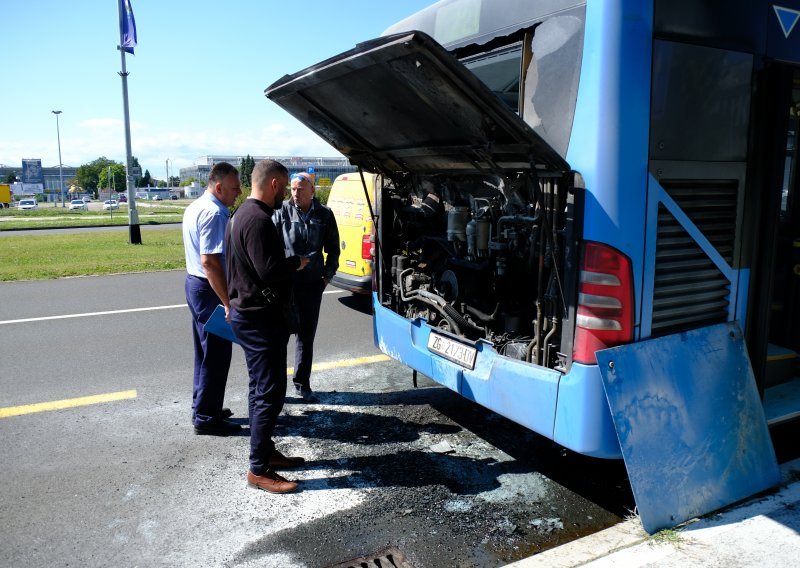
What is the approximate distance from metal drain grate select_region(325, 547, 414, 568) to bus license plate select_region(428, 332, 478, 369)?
4.00 feet

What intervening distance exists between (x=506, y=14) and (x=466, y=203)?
4.13 feet

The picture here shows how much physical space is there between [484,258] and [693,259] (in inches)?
49.8

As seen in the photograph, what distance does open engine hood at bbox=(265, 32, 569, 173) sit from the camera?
283 cm

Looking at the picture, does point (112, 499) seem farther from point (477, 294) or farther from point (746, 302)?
point (746, 302)

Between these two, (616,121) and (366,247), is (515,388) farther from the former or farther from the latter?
(366,247)

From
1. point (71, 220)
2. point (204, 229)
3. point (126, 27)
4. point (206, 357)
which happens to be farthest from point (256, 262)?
point (71, 220)

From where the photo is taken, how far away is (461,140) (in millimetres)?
3521

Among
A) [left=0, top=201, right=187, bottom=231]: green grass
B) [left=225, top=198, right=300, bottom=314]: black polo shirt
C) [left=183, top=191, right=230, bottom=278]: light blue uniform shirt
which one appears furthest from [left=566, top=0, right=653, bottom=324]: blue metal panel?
[left=0, top=201, right=187, bottom=231]: green grass

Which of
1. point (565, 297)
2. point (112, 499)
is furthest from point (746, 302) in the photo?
point (112, 499)

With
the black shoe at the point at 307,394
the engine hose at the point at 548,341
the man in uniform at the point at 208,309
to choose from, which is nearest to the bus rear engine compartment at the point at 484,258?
the engine hose at the point at 548,341

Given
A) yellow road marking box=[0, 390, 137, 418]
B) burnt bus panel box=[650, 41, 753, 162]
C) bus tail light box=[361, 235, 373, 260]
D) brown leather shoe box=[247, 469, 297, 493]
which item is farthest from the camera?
bus tail light box=[361, 235, 373, 260]

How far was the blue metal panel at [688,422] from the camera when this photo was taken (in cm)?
299

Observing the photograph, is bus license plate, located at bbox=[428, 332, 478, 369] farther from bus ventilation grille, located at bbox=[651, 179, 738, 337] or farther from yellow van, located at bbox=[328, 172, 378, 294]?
yellow van, located at bbox=[328, 172, 378, 294]

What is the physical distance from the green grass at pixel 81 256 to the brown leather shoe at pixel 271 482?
928 cm
